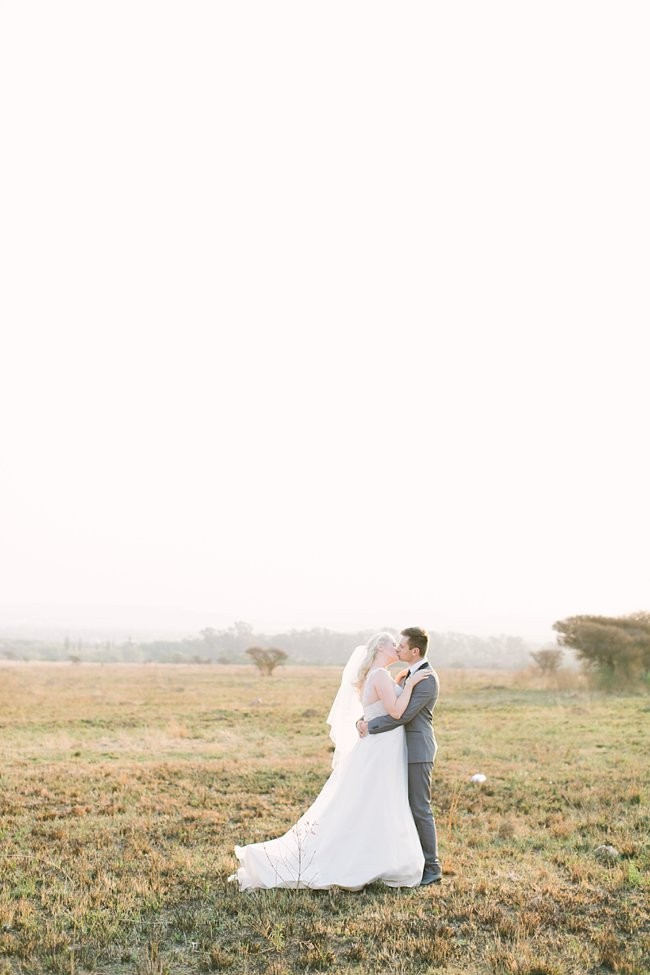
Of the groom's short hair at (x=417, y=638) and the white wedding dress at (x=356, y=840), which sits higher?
the groom's short hair at (x=417, y=638)

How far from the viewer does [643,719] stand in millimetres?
25141

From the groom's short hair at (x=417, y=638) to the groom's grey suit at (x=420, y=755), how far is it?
0.23m

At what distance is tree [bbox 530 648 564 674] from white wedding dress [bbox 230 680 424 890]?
38125 mm

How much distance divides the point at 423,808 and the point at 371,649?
1.88 metres

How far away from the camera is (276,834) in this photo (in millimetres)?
11109

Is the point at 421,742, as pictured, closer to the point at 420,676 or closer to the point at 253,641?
the point at 420,676

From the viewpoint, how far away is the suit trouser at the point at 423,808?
890cm

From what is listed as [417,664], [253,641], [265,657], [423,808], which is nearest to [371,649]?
[417,664]

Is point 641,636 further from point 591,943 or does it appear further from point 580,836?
point 591,943

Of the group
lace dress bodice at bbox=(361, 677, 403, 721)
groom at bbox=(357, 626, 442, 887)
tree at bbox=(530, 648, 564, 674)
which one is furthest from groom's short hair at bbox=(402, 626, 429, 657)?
tree at bbox=(530, 648, 564, 674)

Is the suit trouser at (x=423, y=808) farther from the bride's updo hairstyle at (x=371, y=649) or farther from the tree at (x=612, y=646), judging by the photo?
the tree at (x=612, y=646)

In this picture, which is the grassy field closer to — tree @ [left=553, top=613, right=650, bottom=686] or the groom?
the groom

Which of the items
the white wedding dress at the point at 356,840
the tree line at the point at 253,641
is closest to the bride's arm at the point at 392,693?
the white wedding dress at the point at 356,840

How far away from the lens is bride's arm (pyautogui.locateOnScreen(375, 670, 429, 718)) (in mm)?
8898
